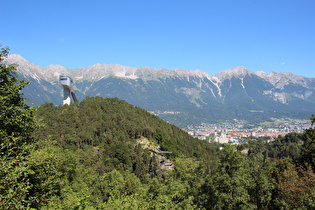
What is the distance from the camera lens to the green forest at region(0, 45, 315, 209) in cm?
1281

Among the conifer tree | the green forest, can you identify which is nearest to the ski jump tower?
the green forest

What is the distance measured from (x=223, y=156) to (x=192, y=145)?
247ft

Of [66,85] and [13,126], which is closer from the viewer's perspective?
[13,126]

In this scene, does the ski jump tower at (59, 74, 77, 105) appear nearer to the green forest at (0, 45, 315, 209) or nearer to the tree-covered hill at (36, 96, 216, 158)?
the tree-covered hill at (36, 96, 216, 158)

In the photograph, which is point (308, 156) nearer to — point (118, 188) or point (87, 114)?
point (118, 188)

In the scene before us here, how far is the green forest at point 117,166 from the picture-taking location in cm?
1281

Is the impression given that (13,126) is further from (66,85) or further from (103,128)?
(66,85)

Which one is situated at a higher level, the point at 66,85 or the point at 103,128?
the point at 66,85

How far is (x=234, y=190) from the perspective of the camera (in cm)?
2492

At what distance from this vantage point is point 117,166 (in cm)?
6531

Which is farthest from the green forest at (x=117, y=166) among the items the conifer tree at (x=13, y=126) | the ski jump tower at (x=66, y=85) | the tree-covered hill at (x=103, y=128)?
the ski jump tower at (x=66, y=85)

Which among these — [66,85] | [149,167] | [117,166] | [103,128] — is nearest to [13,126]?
[117,166]

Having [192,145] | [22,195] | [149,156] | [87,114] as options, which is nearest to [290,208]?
[22,195]

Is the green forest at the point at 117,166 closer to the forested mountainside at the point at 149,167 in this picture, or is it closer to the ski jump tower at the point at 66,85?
the forested mountainside at the point at 149,167
